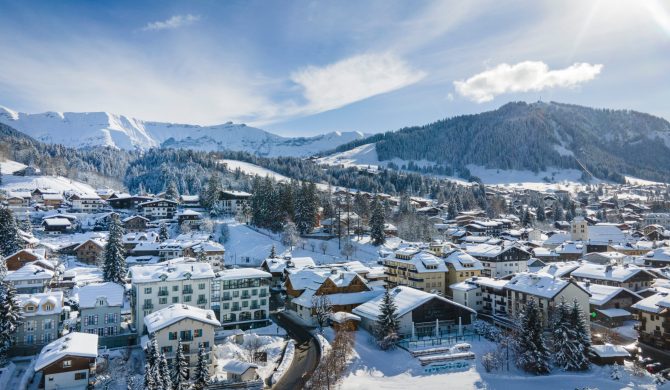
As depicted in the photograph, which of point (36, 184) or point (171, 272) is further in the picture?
point (36, 184)

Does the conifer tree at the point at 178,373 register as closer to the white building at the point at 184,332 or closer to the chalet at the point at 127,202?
the white building at the point at 184,332

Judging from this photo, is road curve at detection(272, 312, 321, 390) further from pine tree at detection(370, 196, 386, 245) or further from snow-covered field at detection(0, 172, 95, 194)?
snow-covered field at detection(0, 172, 95, 194)

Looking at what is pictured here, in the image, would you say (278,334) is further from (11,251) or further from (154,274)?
(11,251)

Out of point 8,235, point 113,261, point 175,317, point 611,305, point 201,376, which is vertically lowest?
point 611,305

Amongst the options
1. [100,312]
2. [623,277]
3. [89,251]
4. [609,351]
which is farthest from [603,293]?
[89,251]

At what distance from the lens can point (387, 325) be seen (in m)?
46.5

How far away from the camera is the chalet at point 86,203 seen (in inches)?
4798

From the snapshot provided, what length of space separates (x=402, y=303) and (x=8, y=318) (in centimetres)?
3932

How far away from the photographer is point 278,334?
50.1 metres

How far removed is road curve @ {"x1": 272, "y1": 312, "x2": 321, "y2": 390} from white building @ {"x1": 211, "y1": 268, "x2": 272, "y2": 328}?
318 centimetres

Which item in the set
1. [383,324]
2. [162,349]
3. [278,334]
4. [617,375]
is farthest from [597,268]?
[162,349]

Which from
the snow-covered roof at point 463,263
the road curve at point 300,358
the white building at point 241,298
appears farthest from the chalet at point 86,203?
the snow-covered roof at point 463,263

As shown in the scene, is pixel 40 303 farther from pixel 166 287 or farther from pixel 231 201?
pixel 231 201

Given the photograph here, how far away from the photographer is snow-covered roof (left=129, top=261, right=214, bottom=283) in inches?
1948
